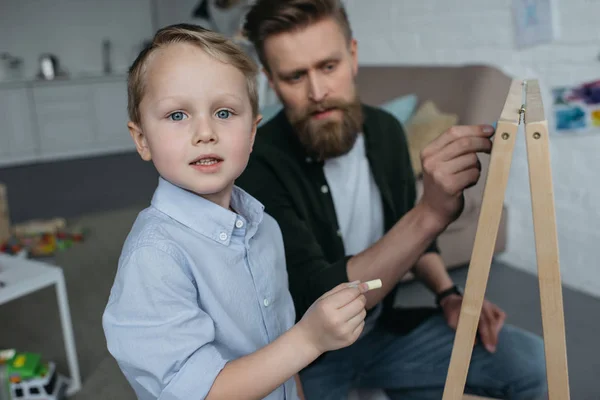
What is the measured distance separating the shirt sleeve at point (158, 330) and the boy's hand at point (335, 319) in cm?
13

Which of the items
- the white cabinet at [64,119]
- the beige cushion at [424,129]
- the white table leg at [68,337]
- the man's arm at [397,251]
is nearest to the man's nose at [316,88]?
the man's arm at [397,251]

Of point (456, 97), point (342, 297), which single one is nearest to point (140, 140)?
point (342, 297)

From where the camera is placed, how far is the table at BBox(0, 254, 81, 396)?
66.7 inches

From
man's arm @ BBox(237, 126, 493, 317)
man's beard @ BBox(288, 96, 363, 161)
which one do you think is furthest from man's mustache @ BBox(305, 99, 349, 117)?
man's arm @ BBox(237, 126, 493, 317)

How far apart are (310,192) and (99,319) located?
1429 mm

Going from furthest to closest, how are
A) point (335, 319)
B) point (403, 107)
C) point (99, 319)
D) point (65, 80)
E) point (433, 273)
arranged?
1. point (65, 80)
2. point (403, 107)
3. point (99, 319)
4. point (433, 273)
5. point (335, 319)

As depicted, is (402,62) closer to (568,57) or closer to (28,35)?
(568,57)

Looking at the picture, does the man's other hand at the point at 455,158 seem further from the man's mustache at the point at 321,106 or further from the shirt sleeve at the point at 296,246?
the man's mustache at the point at 321,106

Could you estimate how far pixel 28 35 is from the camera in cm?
577

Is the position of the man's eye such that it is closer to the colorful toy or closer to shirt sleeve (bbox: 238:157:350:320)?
shirt sleeve (bbox: 238:157:350:320)

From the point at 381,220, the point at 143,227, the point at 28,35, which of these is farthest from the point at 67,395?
the point at 28,35

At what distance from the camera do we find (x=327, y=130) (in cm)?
124

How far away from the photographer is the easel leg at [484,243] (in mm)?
725

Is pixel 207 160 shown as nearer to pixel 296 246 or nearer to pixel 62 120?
pixel 296 246
